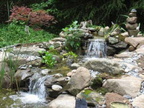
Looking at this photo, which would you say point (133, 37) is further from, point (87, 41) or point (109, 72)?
point (109, 72)

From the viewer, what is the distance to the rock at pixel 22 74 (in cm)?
401

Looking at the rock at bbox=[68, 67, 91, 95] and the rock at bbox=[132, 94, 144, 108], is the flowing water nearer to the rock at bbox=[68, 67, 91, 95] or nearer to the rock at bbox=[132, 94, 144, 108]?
the rock at bbox=[68, 67, 91, 95]

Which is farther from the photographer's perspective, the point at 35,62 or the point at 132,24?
the point at 132,24

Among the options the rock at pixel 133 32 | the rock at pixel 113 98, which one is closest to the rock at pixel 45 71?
the rock at pixel 113 98

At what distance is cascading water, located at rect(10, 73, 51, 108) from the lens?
3.58 meters

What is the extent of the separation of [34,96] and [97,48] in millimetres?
2496

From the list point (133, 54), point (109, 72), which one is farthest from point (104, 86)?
point (133, 54)

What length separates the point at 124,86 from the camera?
3.21 meters

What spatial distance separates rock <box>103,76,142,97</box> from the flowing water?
1.15m

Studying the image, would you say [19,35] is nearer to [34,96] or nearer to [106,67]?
[34,96]

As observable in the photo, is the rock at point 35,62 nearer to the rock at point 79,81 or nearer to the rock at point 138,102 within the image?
the rock at point 79,81

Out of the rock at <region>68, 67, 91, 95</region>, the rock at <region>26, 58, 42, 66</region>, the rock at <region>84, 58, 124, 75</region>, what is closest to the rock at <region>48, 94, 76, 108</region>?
the rock at <region>68, 67, 91, 95</region>

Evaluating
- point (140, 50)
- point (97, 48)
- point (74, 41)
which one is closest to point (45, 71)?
point (74, 41)

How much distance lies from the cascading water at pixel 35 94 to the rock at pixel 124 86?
3.85 ft
